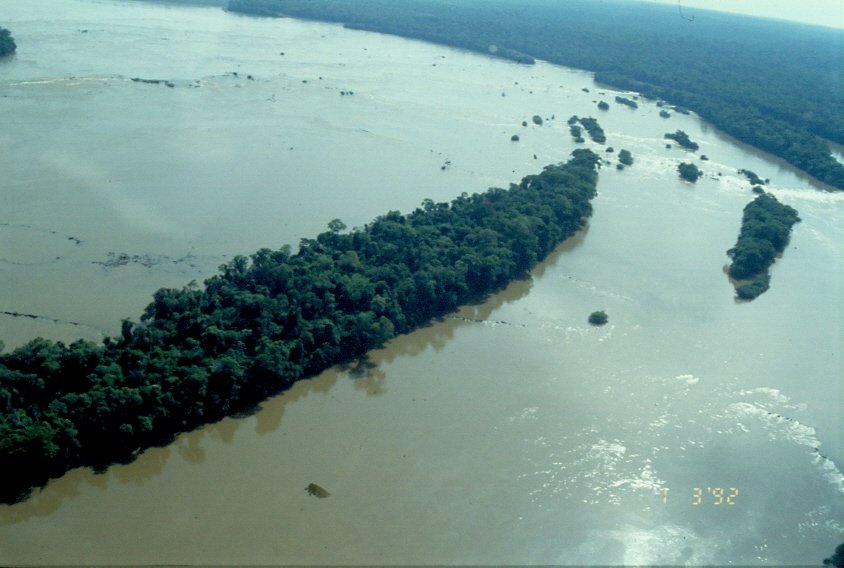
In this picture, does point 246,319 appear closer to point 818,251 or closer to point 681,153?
point 818,251

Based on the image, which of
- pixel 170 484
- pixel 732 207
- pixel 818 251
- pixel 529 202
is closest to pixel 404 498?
pixel 170 484

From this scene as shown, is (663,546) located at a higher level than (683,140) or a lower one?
lower

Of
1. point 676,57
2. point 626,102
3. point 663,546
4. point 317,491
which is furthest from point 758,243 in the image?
point 676,57

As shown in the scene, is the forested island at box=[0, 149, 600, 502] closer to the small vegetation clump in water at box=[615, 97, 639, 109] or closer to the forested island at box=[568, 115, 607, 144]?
the forested island at box=[568, 115, 607, 144]

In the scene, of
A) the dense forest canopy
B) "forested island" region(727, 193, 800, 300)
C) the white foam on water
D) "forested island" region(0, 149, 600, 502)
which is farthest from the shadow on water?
the dense forest canopy

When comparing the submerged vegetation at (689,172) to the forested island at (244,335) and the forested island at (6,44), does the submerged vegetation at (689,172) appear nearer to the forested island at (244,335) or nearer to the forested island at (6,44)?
the forested island at (244,335)

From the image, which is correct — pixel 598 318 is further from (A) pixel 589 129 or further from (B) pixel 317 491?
(A) pixel 589 129
